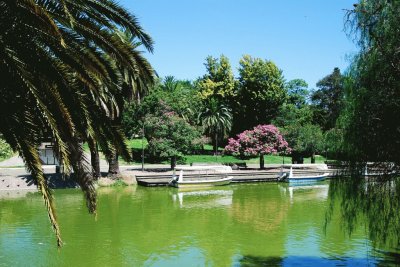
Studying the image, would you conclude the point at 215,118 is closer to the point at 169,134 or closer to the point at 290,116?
the point at 290,116

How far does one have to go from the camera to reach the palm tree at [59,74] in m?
6.51

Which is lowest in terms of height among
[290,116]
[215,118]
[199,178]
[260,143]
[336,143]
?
[199,178]

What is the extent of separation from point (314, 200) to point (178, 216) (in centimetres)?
1008

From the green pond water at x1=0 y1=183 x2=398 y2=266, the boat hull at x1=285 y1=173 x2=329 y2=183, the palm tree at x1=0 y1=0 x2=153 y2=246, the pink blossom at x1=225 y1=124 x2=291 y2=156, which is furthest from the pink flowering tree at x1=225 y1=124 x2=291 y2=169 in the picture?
the palm tree at x1=0 y1=0 x2=153 y2=246

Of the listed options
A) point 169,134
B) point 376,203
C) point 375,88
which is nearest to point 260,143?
point 169,134

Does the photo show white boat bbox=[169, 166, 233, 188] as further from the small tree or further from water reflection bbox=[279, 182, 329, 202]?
water reflection bbox=[279, 182, 329, 202]

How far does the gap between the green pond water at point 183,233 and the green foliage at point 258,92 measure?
32.5 meters

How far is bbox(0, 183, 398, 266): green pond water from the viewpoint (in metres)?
14.3

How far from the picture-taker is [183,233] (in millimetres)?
18250

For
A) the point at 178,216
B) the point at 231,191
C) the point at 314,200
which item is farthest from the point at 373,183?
the point at 231,191

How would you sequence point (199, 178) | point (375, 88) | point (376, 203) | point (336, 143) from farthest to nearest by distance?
point (199, 178) → point (336, 143) → point (376, 203) → point (375, 88)

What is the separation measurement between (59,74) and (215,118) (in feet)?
164

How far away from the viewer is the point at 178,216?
22.1 metres

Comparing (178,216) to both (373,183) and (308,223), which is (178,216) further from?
(373,183)
